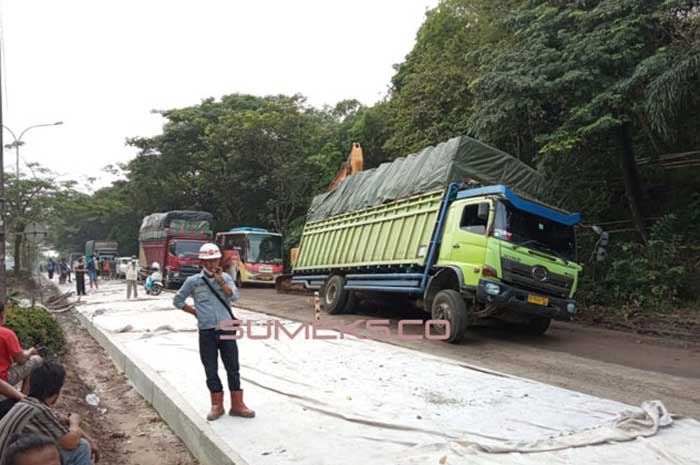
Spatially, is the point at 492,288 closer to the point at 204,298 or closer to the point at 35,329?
the point at 204,298

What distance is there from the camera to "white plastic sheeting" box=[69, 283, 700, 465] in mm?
3898

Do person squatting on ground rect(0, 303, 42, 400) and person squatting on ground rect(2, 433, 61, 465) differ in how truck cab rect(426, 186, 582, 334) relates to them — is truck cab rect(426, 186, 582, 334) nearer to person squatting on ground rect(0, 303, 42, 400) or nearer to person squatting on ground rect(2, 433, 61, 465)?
person squatting on ground rect(0, 303, 42, 400)

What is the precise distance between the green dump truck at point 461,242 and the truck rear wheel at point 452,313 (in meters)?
0.02

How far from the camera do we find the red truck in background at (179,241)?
932 inches

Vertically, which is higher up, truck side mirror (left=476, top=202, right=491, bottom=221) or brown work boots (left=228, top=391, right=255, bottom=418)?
truck side mirror (left=476, top=202, right=491, bottom=221)

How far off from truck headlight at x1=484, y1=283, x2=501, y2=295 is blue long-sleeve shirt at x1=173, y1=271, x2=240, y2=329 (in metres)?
4.49

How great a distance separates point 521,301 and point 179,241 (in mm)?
18402

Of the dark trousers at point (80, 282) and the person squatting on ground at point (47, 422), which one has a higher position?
the person squatting on ground at point (47, 422)

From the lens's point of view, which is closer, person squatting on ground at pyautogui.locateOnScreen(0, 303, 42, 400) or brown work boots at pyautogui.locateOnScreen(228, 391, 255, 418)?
person squatting on ground at pyautogui.locateOnScreen(0, 303, 42, 400)

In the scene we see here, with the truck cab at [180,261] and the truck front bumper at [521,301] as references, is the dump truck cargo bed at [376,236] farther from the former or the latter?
the truck cab at [180,261]

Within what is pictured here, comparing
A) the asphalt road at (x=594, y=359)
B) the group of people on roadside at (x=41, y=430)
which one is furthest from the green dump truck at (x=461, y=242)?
the group of people on roadside at (x=41, y=430)

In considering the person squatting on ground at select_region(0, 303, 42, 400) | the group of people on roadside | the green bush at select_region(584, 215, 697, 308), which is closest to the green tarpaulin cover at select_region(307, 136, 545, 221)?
the green bush at select_region(584, 215, 697, 308)

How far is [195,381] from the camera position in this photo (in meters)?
6.18

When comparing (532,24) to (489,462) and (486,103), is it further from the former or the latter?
(489,462)
